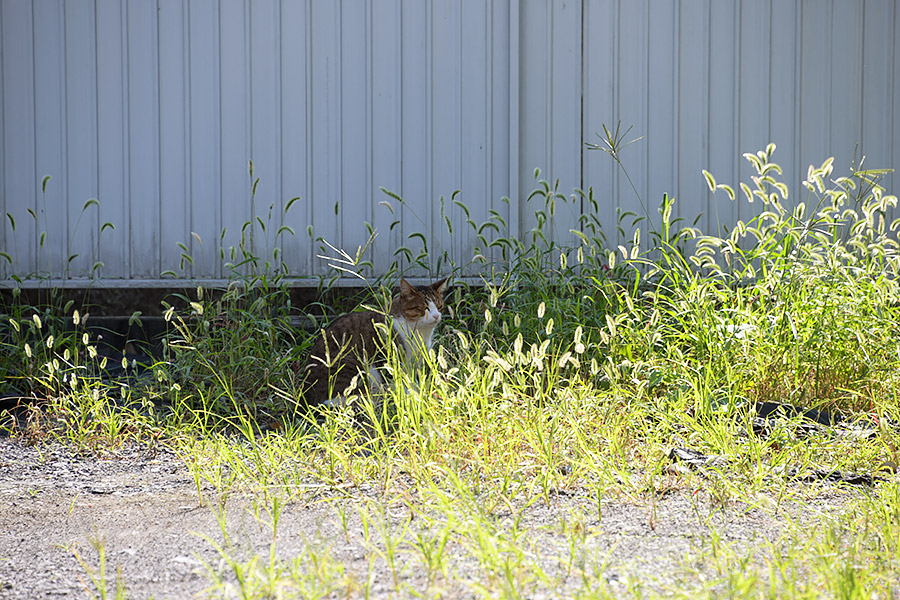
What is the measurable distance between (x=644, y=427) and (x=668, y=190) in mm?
2204

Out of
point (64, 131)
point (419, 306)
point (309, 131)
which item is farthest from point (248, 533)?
point (64, 131)

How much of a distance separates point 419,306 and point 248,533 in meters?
1.44

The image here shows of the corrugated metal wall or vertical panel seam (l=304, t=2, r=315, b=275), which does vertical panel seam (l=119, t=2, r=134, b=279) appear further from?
vertical panel seam (l=304, t=2, r=315, b=275)

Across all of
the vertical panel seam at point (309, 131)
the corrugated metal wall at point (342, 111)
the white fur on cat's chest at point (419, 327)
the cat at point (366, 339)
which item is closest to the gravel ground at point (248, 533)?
the cat at point (366, 339)

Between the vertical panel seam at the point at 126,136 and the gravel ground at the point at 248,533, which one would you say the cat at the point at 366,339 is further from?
the vertical panel seam at the point at 126,136

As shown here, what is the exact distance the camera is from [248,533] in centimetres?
198

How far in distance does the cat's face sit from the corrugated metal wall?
112cm

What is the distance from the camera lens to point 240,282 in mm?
Answer: 4191

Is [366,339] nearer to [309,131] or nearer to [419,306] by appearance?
[419,306]

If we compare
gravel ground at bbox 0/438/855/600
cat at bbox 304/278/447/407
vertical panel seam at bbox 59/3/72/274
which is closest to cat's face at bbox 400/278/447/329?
cat at bbox 304/278/447/407

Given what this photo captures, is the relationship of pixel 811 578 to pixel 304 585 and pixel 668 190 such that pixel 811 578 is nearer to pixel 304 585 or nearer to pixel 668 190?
pixel 304 585

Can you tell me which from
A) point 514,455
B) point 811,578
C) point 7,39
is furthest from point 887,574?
point 7,39

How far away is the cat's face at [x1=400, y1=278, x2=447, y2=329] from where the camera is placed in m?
3.25

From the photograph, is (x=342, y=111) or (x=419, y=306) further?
(x=342, y=111)
